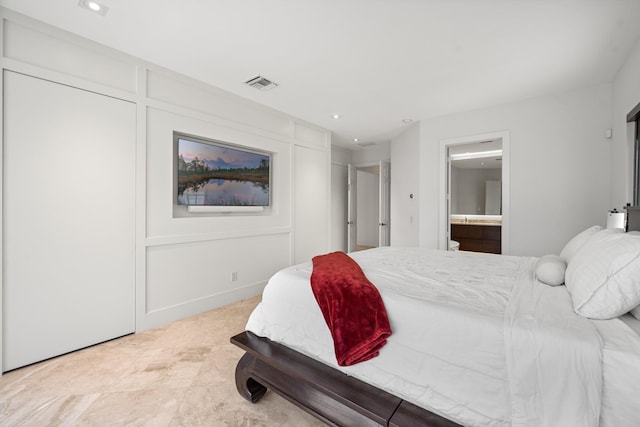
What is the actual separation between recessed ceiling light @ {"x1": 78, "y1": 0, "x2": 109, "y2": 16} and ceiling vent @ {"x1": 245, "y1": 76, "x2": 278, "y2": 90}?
128 centimetres

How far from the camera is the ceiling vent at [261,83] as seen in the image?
9.81 ft

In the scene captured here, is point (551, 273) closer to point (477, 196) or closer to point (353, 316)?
point (353, 316)

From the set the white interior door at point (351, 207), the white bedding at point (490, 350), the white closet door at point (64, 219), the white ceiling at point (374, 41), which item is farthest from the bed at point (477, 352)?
the white interior door at point (351, 207)

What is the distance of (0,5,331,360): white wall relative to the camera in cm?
226

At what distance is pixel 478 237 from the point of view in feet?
19.1

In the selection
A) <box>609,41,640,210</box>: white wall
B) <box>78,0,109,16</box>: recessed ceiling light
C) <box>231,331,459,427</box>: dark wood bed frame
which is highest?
<box>78,0,109,16</box>: recessed ceiling light

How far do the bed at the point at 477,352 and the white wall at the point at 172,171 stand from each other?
61.7 inches

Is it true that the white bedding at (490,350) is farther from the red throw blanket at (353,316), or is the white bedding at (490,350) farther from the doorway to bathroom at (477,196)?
the doorway to bathroom at (477,196)

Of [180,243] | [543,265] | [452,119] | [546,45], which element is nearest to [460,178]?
[452,119]

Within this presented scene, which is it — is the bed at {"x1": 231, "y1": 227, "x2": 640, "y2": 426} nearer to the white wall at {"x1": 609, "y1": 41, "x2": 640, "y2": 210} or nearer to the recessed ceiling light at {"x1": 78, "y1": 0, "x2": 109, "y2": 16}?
the white wall at {"x1": 609, "y1": 41, "x2": 640, "y2": 210}

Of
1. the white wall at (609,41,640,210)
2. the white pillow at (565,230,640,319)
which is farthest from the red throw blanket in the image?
the white wall at (609,41,640,210)

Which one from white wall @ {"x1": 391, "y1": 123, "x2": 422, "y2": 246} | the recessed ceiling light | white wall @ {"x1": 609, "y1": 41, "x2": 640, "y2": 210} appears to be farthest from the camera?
white wall @ {"x1": 391, "y1": 123, "x2": 422, "y2": 246}

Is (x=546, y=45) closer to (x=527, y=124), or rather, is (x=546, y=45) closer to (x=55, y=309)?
(x=527, y=124)

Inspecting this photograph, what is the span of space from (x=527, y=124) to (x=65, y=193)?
4.83 m
